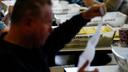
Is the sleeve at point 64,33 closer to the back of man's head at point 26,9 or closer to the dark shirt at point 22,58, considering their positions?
the dark shirt at point 22,58

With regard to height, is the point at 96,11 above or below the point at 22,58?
above

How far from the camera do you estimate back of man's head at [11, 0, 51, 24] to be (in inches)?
31.5

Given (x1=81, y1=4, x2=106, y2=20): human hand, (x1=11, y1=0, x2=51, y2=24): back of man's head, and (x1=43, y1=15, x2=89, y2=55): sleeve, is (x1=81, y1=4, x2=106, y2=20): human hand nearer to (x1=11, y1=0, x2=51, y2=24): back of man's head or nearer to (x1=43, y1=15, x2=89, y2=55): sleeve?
(x1=43, y1=15, x2=89, y2=55): sleeve

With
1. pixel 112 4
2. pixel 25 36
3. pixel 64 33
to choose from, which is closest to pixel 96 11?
pixel 64 33

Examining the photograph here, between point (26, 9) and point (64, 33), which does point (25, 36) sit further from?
point (64, 33)

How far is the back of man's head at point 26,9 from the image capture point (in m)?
0.80

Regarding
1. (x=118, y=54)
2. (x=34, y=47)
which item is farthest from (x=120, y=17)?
(x=34, y=47)

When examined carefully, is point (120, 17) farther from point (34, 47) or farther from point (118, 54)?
point (34, 47)

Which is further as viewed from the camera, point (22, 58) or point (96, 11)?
point (96, 11)

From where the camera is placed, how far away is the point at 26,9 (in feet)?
2.63

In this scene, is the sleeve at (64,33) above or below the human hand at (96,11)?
below

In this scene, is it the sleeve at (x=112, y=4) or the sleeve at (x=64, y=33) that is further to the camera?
the sleeve at (x=112, y=4)

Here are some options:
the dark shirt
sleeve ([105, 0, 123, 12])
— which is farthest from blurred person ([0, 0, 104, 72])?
sleeve ([105, 0, 123, 12])

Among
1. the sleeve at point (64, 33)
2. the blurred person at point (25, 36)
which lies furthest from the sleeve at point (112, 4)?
the blurred person at point (25, 36)
